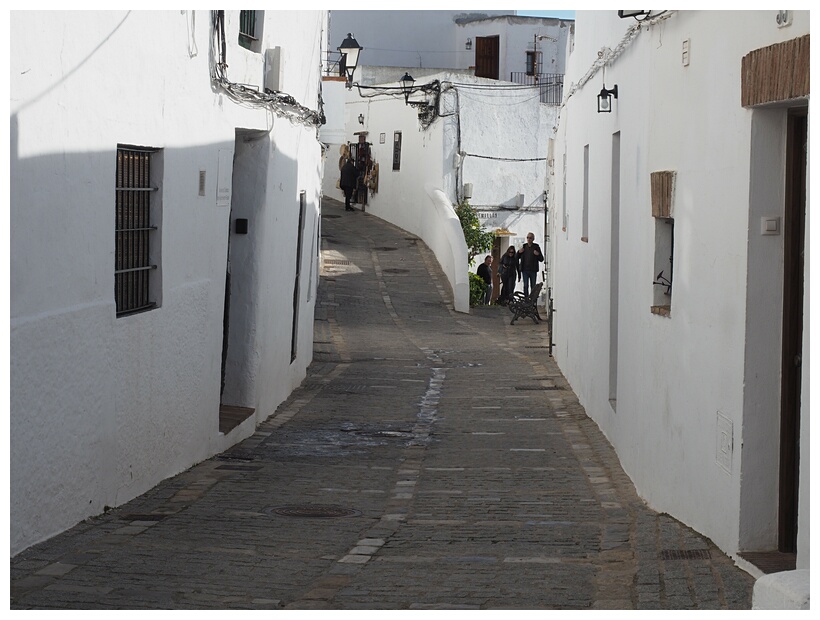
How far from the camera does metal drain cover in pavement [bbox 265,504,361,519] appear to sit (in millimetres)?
8273

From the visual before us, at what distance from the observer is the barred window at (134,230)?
327 inches

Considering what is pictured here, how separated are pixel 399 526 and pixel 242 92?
4.64 meters

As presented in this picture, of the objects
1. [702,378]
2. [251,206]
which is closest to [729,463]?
[702,378]

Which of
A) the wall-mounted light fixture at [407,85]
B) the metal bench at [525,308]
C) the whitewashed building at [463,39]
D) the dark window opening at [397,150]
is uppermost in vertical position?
the whitewashed building at [463,39]

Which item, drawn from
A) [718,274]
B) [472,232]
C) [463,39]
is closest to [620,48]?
[718,274]

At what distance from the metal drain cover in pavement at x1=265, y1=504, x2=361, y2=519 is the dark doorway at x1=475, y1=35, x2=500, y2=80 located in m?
37.0

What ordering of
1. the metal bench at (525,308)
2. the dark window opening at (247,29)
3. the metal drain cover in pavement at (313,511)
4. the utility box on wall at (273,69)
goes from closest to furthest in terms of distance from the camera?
the metal drain cover in pavement at (313,511) → the dark window opening at (247,29) → the utility box on wall at (273,69) → the metal bench at (525,308)

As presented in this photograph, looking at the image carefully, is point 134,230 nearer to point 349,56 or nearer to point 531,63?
point 349,56

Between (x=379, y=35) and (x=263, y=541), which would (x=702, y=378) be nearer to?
(x=263, y=541)

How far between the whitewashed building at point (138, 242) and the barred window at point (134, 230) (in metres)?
0.02

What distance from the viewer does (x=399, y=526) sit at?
7.95 m

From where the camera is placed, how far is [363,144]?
1490 inches

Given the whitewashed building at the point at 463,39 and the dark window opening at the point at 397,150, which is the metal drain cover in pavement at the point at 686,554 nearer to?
the dark window opening at the point at 397,150

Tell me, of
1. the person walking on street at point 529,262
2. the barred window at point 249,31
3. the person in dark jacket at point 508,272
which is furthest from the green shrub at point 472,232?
the barred window at point 249,31
